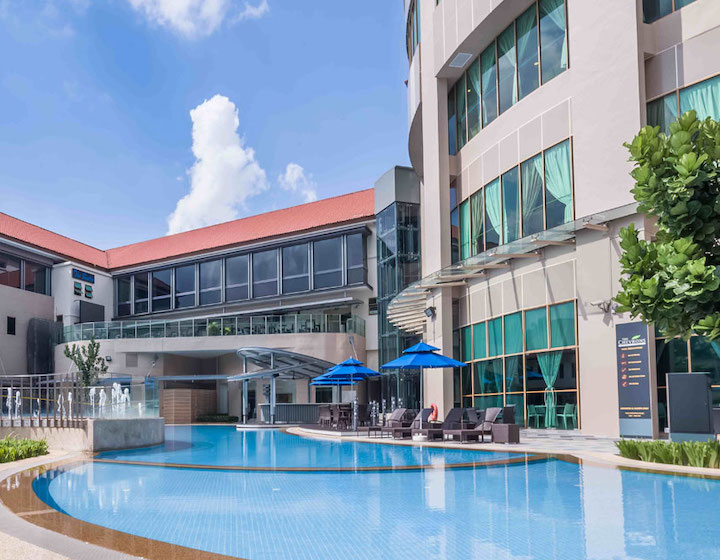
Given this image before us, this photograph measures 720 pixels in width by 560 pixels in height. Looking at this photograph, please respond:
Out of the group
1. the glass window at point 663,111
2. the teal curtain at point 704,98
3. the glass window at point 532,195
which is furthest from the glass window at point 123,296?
the teal curtain at point 704,98

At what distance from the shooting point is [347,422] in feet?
79.7

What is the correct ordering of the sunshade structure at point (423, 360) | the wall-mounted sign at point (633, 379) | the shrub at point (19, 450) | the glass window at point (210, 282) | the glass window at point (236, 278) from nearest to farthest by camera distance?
the shrub at point (19, 450)
the wall-mounted sign at point (633, 379)
the sunshade structure at point (423, 360)
the glass window at point (236, 278)
the glass window at point (210, 282)

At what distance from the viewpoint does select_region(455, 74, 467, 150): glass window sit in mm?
23062

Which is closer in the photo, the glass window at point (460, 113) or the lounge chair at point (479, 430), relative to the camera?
the lounge chair at point (479, 430)

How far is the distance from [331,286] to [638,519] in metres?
28.5

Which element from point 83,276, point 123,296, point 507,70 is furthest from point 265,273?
point 507,70

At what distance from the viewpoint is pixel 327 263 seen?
35.8 m

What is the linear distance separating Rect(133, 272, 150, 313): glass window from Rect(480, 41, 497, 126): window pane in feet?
84.6

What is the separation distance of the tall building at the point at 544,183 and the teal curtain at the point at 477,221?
0.07 metres

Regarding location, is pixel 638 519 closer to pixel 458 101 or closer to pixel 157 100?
pixel 458 101

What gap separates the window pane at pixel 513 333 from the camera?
19109mm

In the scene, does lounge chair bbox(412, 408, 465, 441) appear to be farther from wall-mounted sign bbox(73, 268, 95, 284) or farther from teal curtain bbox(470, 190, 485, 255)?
wall-mounted sign bbox(73, 268, 95, 284)

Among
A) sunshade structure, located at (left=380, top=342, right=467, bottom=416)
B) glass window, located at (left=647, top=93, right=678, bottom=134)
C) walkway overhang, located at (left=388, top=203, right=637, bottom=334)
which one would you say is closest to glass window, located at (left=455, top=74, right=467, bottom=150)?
walkway overhang, located at (left=388, top=203, right=637, bottom=334)

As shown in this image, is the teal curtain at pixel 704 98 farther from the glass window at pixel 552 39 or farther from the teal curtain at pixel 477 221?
the teal curtain at pixel 477 221
